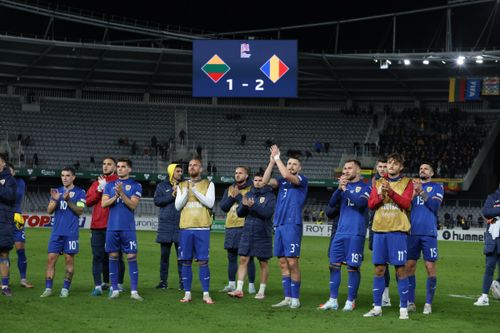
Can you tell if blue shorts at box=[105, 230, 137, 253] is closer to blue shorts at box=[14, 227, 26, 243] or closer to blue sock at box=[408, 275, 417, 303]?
blue shorts at box=[14, 227, 26, 243]

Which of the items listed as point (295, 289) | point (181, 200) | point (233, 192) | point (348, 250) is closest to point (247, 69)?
point (233, 192)

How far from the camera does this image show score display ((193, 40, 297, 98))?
139 feet

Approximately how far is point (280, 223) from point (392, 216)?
2.01 metres

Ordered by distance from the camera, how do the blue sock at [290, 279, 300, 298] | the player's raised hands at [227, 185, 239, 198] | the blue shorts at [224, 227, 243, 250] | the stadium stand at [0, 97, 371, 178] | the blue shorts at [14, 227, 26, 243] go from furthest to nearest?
the stadium stand at [0, 97, 371, 178], the blue shorts at [14, 227, 26, 243], the blue shorts at [224, 227, 243, 250], the player's raised hands at [227, 185, 239, 198], the blue sock at [290, 279, 300, 298]

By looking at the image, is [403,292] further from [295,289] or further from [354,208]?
[295,289]

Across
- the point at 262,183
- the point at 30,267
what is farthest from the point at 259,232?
the point at 30,267

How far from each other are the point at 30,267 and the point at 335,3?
129ft

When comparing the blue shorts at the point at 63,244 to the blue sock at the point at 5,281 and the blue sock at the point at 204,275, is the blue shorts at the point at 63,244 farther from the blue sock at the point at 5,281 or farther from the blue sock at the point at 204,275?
the blue sock at the point at 204,275

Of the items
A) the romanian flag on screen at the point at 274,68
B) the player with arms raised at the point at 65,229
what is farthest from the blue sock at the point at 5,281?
the romanian flag on screen at the point at 274,68

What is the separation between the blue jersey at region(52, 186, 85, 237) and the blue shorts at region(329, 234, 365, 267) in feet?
14.4

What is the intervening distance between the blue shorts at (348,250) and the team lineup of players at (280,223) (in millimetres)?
15

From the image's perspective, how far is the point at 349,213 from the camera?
12.4 metres

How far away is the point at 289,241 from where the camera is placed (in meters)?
12.7

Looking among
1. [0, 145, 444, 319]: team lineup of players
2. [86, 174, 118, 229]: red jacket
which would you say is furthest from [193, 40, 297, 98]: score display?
[86, 174, 118, 229]: red jacket
